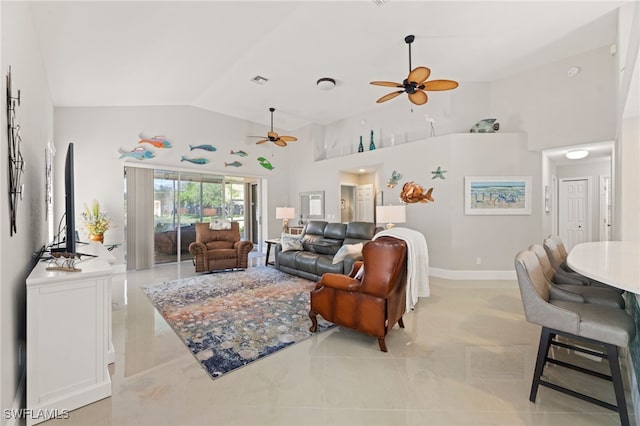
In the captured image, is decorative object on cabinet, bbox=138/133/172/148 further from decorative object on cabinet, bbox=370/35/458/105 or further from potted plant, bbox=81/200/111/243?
decorative object on cabinet, bbox=370/35/458/105

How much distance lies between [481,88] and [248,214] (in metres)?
7.07

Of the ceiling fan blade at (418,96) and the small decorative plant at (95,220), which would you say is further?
the small decorative plant at (95,220)

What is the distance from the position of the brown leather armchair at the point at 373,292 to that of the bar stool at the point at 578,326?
0.93 m

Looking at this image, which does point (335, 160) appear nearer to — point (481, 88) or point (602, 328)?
point (481, 88)

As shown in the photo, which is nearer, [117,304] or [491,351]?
[491,351]

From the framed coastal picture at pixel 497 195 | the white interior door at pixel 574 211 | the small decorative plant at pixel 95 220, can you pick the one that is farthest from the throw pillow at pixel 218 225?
the white interior door at pixel 574 211

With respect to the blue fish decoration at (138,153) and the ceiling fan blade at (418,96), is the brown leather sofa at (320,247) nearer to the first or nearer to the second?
the ceiling fan blade at (418,96)

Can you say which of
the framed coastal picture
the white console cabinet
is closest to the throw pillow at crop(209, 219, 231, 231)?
the white console cabinet

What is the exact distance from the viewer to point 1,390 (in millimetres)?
1437

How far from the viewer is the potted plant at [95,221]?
5.03 meters

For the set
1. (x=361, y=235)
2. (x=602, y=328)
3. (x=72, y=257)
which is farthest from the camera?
(x=361, y=235)

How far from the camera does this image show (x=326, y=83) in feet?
17.0

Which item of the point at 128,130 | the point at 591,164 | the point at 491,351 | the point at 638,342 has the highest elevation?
the point at 128,130

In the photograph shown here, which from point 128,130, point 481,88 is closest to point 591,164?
point 481,88
